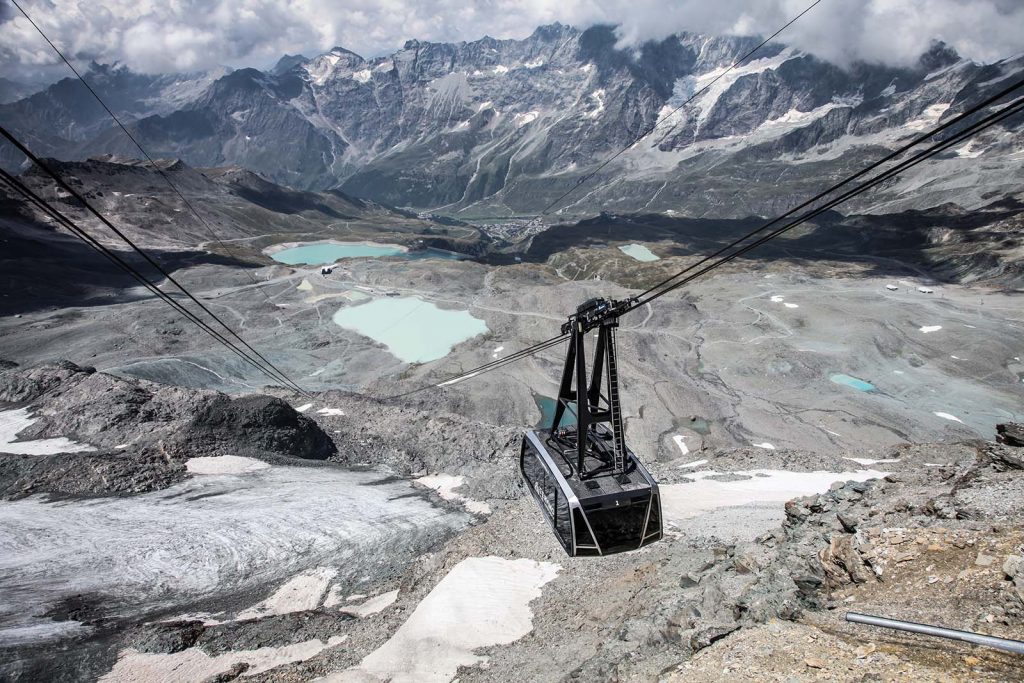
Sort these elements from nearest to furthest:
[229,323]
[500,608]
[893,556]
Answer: [893,556]
[500,608]
[229,323]

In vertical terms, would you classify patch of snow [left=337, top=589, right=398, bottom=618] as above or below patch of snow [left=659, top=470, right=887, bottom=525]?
below

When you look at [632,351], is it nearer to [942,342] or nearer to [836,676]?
[942,342]

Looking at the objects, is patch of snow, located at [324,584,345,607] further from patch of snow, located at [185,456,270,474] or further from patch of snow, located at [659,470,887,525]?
patch of snow, located at [659,470,887,525]

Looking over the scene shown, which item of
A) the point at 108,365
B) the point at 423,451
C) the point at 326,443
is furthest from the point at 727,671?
the point at 108,365

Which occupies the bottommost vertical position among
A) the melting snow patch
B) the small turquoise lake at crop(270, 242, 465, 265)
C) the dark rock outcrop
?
the melting snow patch

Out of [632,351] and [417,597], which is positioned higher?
[632,351]

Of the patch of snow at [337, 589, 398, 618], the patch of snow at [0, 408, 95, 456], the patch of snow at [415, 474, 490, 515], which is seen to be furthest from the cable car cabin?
the patch of snow at [0, 408, 95, 456]

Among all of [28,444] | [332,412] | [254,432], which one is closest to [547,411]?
[332,412]

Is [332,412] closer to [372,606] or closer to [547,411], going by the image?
[547,411]

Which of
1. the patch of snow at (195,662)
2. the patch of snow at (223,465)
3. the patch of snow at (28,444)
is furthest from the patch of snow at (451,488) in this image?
the patch of snow at (28,444)
